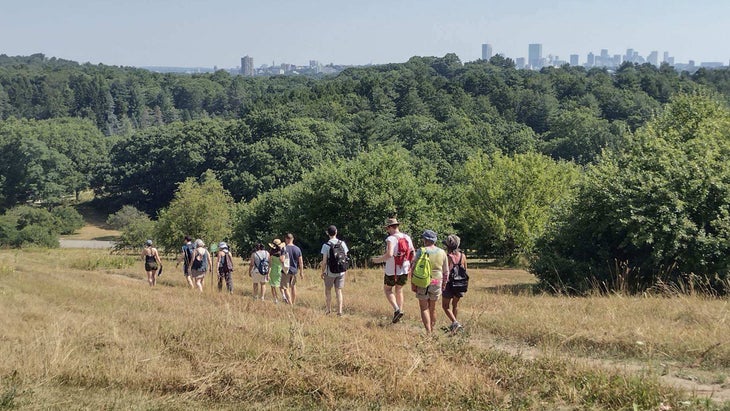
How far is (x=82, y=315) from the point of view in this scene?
41.9 ft

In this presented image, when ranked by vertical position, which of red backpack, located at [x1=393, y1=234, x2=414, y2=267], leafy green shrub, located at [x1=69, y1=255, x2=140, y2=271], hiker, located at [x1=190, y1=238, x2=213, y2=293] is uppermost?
red backpack, located at [x1=393, y1=234, x2=414, y2=267]

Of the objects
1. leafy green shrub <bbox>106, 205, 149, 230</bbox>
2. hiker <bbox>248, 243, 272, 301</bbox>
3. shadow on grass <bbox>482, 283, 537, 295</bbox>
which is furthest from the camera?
leafy green shrub <bbox>106, 205, 149, 230</bbox>

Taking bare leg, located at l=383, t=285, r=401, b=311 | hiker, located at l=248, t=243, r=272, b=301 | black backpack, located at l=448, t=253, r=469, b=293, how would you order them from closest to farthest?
→ black backpack, located at l=448, t=253, r=469, b=293 < bare leg, located at l=383, t=285, r=401, b=311 < hiker, located at l=248, t=243, r=272, b=301

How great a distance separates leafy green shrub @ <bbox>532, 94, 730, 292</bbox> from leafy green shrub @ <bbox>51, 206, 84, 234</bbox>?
2794 inches

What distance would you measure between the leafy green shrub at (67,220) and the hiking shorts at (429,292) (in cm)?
7793

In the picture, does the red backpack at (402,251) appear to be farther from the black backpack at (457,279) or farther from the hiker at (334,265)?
the hiker at (334,265)

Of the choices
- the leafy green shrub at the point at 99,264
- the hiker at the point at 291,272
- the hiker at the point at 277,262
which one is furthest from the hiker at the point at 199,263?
the leafy green shrub at the point at 99,264

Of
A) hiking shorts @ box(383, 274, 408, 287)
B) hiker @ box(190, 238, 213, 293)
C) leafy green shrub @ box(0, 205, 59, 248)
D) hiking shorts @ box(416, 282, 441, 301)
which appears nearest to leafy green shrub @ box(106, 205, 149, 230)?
leafy green shrub @ box(0, 205, 59, 248)

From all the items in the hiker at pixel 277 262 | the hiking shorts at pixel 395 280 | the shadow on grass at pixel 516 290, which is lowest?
the shadow on grass at pixel 516 290

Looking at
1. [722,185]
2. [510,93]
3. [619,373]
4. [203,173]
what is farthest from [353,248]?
[510,93]

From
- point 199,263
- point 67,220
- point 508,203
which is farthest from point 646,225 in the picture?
point 67,220

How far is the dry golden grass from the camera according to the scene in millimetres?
8070

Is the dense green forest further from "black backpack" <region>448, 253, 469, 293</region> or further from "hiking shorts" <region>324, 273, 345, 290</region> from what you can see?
"hiking shorts" <region>324, 273, 345, 290</region>

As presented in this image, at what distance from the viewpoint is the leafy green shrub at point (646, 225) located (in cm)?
1856
